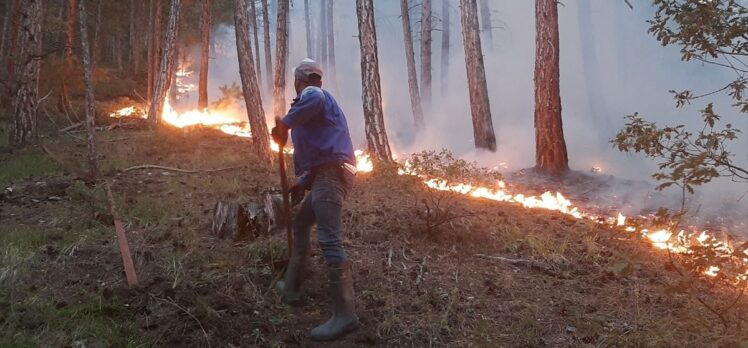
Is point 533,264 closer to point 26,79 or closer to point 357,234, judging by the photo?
point 357,234

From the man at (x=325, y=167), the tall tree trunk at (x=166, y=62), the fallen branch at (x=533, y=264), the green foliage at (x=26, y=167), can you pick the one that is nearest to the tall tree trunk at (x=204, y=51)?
the tall tree trunk at (x=166, y=62)

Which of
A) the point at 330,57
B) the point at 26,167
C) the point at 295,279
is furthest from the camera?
the point at 330,57

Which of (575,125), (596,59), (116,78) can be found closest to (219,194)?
(575,125)

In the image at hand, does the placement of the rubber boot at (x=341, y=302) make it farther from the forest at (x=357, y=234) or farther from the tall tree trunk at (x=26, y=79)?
the tall tree trunk at (x=26, y=79)

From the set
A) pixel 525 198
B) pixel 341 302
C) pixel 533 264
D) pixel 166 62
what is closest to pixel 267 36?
pixel 166 62

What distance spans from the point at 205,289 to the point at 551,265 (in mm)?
3587

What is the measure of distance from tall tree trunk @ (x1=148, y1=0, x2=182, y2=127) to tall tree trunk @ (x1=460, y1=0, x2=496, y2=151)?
8234 millimetres

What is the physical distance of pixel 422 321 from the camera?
4.16 m

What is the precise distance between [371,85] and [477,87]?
5036mm

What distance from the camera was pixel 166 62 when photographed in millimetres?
14641

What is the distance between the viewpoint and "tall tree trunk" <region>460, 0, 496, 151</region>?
14.7 metres

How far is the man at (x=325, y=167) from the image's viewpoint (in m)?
3.90

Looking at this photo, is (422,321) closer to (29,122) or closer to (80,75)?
(29,122)

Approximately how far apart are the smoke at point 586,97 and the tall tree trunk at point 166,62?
7483 mm
